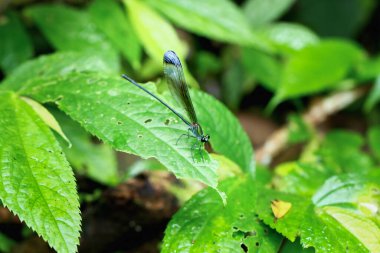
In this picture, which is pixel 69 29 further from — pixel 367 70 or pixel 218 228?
pixel 367 70

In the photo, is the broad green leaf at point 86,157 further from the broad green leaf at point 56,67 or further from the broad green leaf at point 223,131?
the broad green leaf at point 223,131

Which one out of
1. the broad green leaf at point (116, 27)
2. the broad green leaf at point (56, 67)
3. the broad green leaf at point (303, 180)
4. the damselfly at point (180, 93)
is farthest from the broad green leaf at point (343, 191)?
the broad green leaf at point (116, 27)

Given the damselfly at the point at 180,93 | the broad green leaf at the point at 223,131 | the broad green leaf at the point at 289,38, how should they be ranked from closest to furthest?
the damselfly at the point at 180,93, the broad green leaf at the point at 223,131, the broad green leaf at the point at 289,38

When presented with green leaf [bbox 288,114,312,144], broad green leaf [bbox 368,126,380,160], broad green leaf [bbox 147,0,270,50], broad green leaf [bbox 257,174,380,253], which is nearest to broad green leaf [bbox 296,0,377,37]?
green leaf [bbox 288,114,312,144]

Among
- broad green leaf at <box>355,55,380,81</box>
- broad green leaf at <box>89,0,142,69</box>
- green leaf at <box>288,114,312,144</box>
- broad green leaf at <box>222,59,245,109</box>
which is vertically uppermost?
broad green leaf at <box>355,55,380,81</box>

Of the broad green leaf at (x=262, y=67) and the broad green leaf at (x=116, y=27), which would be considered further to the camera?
the broad green leaf at (x=262, y=67)

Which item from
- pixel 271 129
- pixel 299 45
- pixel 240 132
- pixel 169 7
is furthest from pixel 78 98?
pixel 271 129

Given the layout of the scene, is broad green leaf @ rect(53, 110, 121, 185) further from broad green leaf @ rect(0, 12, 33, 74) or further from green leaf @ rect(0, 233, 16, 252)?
green leaf @ rect(0, 233, 16, 252)
